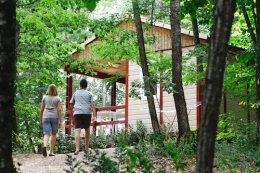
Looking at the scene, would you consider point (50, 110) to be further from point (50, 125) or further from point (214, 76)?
point (214, 76)

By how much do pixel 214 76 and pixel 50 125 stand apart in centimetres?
784

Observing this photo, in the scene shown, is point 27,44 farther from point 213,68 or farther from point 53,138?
point 213,68

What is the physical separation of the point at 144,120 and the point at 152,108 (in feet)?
18.7

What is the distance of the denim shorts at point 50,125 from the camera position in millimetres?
10750

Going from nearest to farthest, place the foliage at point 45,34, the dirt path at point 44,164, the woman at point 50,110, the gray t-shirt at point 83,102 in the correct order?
the dirt path at point 44,164 < the gray t-shirt at point 83,102 < the foliage at point 45,34 < the woman at point 50,110

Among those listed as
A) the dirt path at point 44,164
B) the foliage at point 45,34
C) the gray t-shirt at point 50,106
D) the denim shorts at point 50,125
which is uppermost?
the foliage at point 45,34

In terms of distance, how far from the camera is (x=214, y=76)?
3.40 m

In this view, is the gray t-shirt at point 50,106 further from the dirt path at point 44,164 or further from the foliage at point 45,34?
the dirt path at point 44,164

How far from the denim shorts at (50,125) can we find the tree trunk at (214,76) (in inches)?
303

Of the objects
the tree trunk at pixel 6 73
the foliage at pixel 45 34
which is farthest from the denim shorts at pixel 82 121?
the tree trunk at pixel 6 73

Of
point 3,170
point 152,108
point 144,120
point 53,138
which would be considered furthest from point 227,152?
point 144,120

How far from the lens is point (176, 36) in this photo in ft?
36.6

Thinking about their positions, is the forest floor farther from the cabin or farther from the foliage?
the cabin

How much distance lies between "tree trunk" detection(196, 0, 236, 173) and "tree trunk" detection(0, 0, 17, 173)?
1570mm
